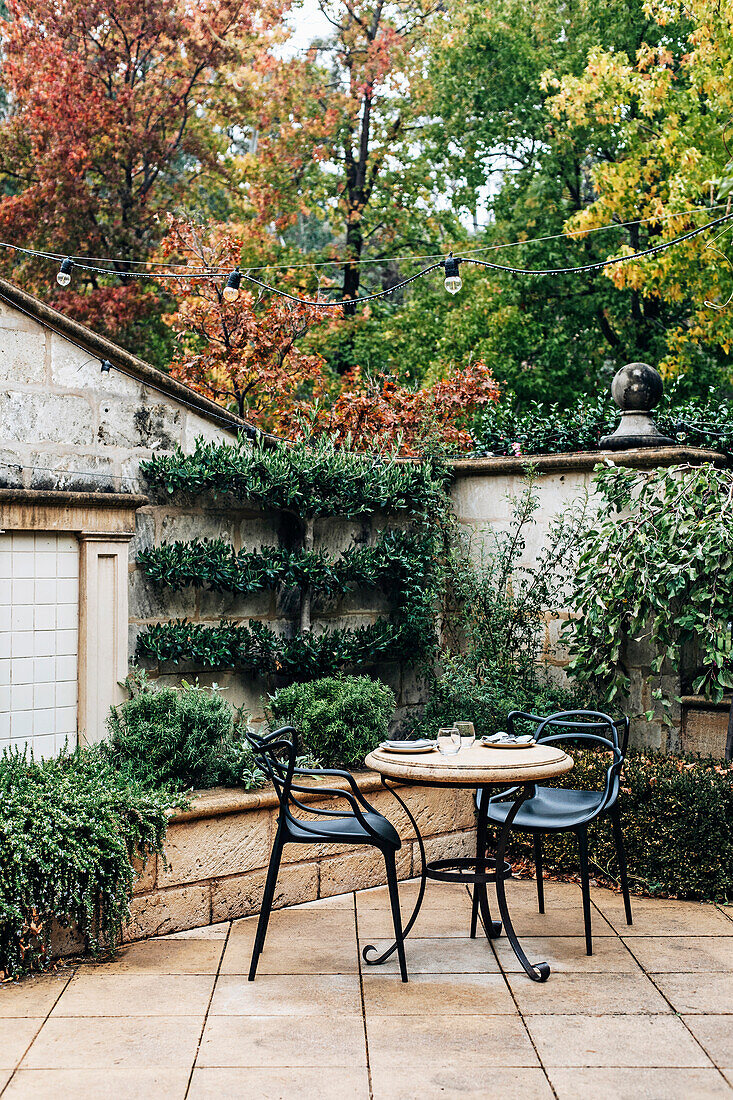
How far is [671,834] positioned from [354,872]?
1623mm

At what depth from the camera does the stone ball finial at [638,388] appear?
622 centimetres

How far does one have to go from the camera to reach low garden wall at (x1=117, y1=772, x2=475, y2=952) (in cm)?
449

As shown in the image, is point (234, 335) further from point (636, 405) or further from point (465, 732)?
point (465, 732)

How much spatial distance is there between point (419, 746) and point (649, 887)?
64.5 inches

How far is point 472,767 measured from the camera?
4.01 m

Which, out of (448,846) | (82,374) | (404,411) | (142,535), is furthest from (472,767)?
(404,411)

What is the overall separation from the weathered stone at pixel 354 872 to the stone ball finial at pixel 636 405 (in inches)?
111

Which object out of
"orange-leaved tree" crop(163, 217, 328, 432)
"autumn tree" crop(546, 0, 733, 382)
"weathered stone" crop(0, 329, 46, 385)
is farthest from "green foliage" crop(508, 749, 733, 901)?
"autumn tree" crop(546, 0, 733, 382)

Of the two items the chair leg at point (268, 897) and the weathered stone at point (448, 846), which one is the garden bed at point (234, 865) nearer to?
the weathered stone at point (448, 846)

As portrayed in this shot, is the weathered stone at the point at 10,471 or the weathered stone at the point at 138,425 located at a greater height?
the weathered stone at the point at 138,425

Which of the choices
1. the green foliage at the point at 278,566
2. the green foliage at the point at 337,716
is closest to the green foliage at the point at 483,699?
the green foliage at the point at 337,716

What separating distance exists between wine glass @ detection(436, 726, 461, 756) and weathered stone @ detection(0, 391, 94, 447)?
277cm

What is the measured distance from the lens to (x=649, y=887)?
16.6ft

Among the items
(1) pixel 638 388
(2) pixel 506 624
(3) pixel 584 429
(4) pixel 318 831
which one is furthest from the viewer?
(3) pixel 584 429
